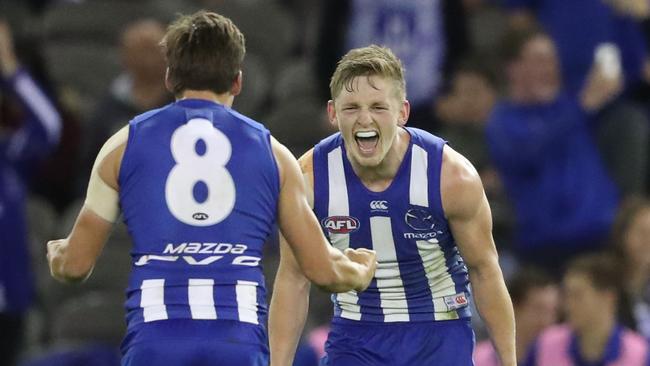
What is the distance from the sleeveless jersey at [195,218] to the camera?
5492mm

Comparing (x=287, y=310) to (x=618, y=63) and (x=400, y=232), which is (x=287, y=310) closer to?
(x=400, y=232)

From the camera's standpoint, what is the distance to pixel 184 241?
549cm

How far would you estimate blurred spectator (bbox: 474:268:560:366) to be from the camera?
980 centimetres

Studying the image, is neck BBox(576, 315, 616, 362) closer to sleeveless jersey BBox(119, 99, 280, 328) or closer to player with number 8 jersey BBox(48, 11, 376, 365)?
player with number 8 jersey BBox(48, 11, 376, 365)

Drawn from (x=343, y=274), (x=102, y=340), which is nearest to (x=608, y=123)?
(x=102, y=340)

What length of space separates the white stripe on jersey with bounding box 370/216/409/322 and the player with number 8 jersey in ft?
2.47

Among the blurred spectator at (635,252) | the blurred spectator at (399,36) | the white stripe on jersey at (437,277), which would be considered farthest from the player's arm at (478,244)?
the blurred spectator at (399,36)

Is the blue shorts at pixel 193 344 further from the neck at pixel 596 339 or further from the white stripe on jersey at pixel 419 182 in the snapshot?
the neck at pixel 596 339

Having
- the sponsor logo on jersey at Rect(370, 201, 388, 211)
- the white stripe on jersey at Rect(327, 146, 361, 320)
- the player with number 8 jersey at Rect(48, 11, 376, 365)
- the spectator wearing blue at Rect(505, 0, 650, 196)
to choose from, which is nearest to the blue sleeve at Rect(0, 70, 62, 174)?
the spectator wearing blue at Rect(505, 0, 650, 196)

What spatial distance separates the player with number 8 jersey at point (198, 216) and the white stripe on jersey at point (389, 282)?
0.75 meters

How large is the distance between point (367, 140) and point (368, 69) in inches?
10.4

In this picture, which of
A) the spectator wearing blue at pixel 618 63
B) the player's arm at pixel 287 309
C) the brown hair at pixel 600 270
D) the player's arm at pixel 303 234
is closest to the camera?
the player's arm at pixel 303 234

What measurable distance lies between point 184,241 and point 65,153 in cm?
584

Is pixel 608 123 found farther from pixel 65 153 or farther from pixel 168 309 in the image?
pixel 168 309
